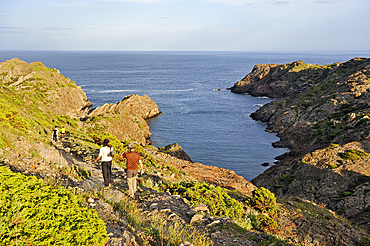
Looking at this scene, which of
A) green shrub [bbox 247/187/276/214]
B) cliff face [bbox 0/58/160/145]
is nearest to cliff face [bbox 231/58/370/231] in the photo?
green shrub [bbox 247/187/276/214]

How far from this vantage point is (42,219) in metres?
5.85

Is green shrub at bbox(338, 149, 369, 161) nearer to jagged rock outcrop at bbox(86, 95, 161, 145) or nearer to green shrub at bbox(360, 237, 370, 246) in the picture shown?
green shrub at bbox(360, 237, 370, 246)

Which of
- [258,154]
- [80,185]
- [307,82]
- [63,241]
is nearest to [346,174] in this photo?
[258,154]

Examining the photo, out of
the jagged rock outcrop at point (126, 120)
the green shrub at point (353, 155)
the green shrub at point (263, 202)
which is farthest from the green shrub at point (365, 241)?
the jagged rock outcrop at point (126, 120)

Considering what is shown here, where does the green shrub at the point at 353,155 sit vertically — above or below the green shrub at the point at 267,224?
below

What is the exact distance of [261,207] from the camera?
663 inches

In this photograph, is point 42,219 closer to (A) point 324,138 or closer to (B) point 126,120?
(A) point 324,138

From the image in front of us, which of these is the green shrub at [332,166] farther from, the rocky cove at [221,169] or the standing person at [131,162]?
the standing person at [131,162]

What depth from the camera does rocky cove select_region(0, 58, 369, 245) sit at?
11.7 meters

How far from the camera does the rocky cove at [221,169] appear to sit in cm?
1166

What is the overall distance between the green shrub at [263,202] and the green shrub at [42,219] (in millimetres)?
13103

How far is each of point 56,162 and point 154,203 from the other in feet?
21.1

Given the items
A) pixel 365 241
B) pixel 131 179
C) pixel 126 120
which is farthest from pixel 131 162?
pixel 126 120

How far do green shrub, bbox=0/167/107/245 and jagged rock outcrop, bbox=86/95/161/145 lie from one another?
1709 inches
